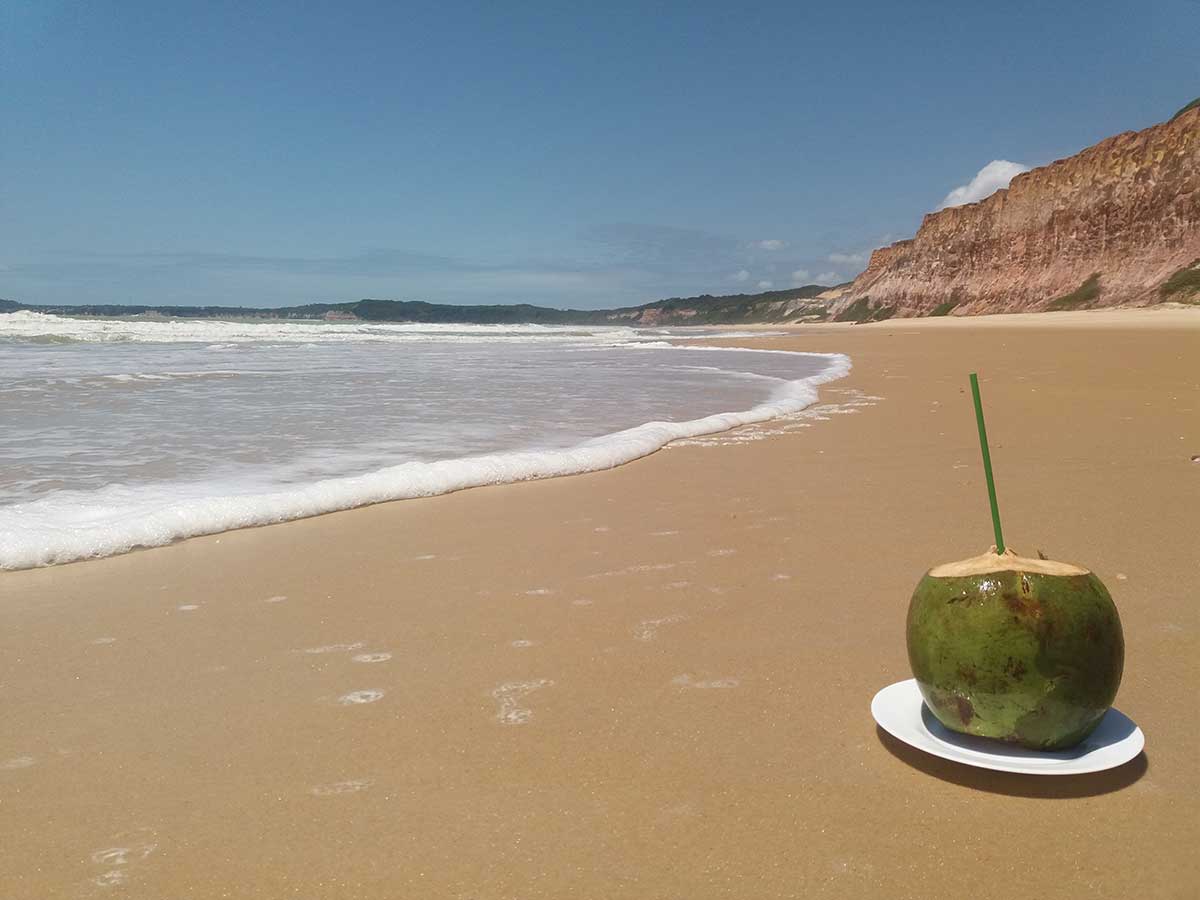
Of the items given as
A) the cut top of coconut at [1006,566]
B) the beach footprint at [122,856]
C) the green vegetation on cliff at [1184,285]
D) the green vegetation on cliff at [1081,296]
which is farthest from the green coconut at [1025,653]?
the green vegetation on cliff at [1081,296]

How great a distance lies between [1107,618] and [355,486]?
4.21 metres

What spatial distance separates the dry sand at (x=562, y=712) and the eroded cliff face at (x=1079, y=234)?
43.6 m

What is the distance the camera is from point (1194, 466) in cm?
575

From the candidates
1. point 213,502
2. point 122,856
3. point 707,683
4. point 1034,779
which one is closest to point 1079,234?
point 213,502

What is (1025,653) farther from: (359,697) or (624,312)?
(624,312)

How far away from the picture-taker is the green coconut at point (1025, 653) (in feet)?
6.75

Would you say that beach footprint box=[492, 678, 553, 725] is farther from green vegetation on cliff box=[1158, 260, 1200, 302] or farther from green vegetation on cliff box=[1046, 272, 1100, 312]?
green vegetation on cliff box=[1046, 272, 1100, 312]

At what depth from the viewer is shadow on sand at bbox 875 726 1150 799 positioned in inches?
82.0

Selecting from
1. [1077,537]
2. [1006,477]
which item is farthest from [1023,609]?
[1006,477]

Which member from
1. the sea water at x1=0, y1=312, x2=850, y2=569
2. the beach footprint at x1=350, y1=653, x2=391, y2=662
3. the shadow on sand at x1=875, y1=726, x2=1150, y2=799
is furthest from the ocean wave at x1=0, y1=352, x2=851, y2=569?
the shadow on sand at x1=875, y1=726, x2=1150, y2=799

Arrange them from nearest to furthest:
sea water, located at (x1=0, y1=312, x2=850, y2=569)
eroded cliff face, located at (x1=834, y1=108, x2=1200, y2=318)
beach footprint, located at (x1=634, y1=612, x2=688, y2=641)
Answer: beach footprint, located at (x1=634, y1=612, x2=688, y2=641) < sea water, located at (x1=0, y1=312, x2=850, y2=569) < eroded cliff face, located at (x1=834, y1=108, x2=1200, y2=318)

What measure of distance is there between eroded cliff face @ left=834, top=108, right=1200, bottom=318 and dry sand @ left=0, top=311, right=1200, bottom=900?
143 ft

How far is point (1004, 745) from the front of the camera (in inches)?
84.7

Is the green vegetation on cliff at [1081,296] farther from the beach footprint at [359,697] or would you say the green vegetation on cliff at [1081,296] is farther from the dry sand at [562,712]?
the beach footprint at [359,697]
